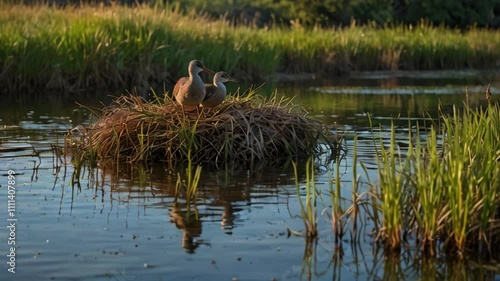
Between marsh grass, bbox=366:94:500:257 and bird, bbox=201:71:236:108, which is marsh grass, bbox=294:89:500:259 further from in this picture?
bird, bbox=201:71:236:108

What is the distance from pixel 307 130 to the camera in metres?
11.1

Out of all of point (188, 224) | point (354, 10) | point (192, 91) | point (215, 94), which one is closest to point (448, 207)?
point (188, 224)

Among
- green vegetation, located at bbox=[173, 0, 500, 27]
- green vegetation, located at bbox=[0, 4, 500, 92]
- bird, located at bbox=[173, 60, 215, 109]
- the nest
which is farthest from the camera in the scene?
green vegetation, located at bbox=[173, 0, 500, 27]

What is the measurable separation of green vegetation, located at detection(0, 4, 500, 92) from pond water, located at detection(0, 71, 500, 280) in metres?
8.22

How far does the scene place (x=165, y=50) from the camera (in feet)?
73.3

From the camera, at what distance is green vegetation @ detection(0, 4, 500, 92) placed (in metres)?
20.2

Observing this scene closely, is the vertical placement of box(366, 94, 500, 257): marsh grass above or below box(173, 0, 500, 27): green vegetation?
below

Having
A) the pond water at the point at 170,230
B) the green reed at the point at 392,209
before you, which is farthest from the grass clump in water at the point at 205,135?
the green reed at the point at 392,209

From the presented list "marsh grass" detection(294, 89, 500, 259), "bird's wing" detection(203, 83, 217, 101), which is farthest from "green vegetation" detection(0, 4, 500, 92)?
"marsh grass" detection(294, 89, 500, 259)

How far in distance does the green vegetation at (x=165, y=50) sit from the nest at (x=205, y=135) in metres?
9.18

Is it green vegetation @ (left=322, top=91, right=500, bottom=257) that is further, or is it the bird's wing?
the bird's wing

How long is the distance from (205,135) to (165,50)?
11.9 m

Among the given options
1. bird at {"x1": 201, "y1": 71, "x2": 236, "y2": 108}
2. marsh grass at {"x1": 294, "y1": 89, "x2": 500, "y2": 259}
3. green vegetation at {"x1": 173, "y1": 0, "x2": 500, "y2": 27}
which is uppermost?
green vegetation at {"x1": 173, "y1": 0, "x2": 500, "y2": 27}

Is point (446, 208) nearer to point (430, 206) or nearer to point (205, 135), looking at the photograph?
point (430, 206)
